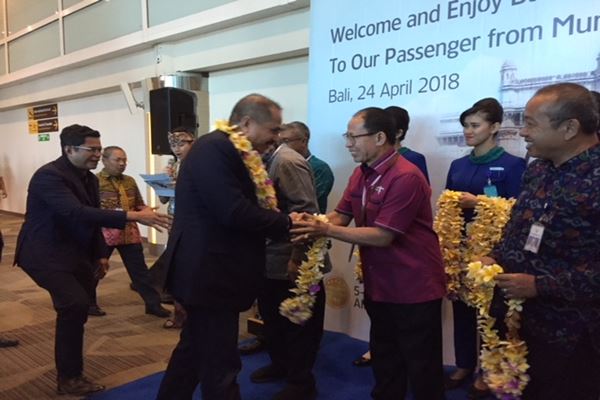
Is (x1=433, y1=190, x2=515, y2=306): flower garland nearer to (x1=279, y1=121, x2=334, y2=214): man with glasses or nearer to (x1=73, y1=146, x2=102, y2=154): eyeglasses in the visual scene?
(x1=279, y1=121, x2=334, y2=214): man with glasses

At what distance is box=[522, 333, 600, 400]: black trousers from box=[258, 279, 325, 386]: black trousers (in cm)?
143

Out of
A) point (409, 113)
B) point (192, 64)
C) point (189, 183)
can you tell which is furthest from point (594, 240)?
point (192, 64)

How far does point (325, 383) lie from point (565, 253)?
200cm

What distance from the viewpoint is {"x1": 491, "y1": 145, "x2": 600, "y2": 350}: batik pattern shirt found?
60.6 inches

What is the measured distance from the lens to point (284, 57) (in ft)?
18.3

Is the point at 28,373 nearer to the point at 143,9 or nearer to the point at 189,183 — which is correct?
the point at 189,183

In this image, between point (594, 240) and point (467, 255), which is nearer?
point (594, 240)

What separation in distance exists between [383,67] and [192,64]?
3774 millimetres

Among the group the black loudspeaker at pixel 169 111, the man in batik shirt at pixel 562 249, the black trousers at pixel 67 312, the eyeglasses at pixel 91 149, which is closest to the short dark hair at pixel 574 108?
the man in batik shirt at pixel 562 249

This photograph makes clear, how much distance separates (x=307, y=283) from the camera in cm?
252

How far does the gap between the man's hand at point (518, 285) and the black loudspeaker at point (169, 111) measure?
4.75 m

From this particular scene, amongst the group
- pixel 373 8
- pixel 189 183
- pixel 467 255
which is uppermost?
pixel 373 8

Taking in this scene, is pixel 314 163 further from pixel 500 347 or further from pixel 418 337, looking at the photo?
pixel 500 347

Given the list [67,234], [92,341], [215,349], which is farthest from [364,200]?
[92,341]
